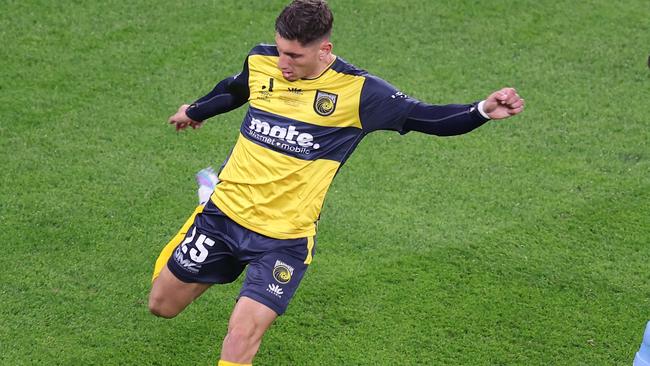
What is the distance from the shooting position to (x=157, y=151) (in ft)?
29.1

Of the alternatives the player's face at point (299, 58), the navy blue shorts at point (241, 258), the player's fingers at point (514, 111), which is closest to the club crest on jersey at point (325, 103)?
the player's face at point (299, 58)

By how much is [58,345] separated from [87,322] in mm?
282

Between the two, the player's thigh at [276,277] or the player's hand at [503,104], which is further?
the player's thigh at [276,277]

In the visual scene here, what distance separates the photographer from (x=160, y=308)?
21.5ft

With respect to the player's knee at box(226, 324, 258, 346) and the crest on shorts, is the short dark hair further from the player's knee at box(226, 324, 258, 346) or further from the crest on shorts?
the player's knee at box(226, 324, 258, 346)

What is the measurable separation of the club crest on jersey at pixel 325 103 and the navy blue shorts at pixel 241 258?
71 centimetres

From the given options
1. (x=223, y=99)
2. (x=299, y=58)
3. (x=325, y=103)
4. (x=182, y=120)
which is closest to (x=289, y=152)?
(x=325, y=103)

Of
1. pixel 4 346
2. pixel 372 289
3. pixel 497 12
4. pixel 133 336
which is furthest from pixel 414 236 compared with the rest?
pixel 497 12

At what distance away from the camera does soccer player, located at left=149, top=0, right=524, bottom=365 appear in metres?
6.00

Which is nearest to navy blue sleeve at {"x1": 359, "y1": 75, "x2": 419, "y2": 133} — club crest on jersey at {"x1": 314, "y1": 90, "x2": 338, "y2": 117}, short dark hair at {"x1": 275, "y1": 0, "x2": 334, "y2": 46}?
club crest on jersey at {"x1": 314, "y1": 90, "x2": 338, "y2": 117}

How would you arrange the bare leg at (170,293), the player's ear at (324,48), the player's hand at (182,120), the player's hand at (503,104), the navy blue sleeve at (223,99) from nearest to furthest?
the player's hand at (503,104)
the player's ear at (324,48)
the bare leg at (170,293)
the navy blue sleeve at (223,99)
the player's hand at (182,120)

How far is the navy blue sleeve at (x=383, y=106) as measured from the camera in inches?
240

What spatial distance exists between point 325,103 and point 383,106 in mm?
320

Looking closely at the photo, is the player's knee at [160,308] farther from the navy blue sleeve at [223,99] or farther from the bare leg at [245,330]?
the navy blue sleeve at [223,99]
